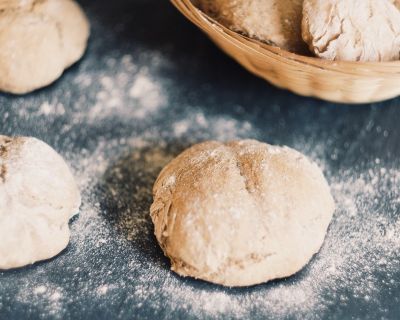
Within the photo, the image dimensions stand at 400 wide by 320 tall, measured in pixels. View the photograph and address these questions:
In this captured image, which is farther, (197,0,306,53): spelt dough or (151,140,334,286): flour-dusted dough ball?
(197,0,306,53): spelt dough

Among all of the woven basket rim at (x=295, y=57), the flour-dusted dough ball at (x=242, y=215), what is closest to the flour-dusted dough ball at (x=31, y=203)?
the flour-dusted dough ball at (x=242, y=215)

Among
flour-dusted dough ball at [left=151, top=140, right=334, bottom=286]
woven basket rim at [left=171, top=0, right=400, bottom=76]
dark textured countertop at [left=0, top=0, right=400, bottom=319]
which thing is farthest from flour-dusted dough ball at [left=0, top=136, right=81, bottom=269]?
woven basket rim at [left=171, top=0, right=400, bottom=76]

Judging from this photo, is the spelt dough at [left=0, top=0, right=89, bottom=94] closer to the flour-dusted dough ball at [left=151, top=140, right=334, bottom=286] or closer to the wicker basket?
the wicker basket

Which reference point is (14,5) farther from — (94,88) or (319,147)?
(319,147)

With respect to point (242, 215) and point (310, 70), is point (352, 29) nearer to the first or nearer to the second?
point (310, 70)

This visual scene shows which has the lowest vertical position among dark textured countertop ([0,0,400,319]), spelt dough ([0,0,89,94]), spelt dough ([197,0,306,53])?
dark textured countertop ([0,0,400,319])

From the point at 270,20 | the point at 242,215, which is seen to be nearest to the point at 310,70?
the point at 270,20

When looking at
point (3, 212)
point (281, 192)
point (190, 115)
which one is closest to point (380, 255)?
point (281, 192)

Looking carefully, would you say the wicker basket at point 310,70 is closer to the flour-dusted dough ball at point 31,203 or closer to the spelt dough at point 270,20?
the spelt dough at point 270,20
